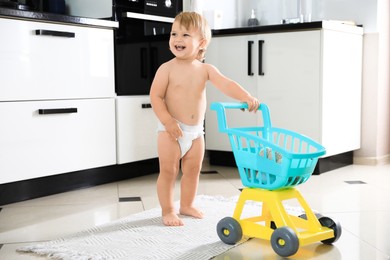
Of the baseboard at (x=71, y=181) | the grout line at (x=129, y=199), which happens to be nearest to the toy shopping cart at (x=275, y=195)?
the grout line at (x=129, y=199)

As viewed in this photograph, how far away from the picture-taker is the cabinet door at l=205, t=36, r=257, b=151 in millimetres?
3318

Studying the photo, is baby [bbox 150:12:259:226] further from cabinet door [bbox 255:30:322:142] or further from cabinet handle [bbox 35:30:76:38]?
cabinet door [bbox 255:30:322:142]

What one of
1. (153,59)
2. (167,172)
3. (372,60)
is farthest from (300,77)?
(167,172)

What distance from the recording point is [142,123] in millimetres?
3004

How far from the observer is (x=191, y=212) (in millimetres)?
2152

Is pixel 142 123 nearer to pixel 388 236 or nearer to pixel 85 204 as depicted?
pixel 85 204

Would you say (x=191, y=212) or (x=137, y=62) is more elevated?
(x=137, y=62)

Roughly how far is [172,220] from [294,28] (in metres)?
1.54

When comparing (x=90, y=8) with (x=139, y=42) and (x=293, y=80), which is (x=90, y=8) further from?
(x=293, y=80)

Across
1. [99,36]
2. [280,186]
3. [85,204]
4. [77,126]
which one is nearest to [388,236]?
[280,186]

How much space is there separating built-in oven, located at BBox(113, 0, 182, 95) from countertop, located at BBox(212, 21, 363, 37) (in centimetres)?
36

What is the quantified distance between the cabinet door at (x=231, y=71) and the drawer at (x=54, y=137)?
84 centimetres

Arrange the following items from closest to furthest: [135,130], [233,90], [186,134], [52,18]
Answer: [233,90], [186,134], [52,18], [135,130]

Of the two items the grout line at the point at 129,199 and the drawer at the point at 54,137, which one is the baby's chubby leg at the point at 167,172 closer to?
the grout line at the point at 129,199
